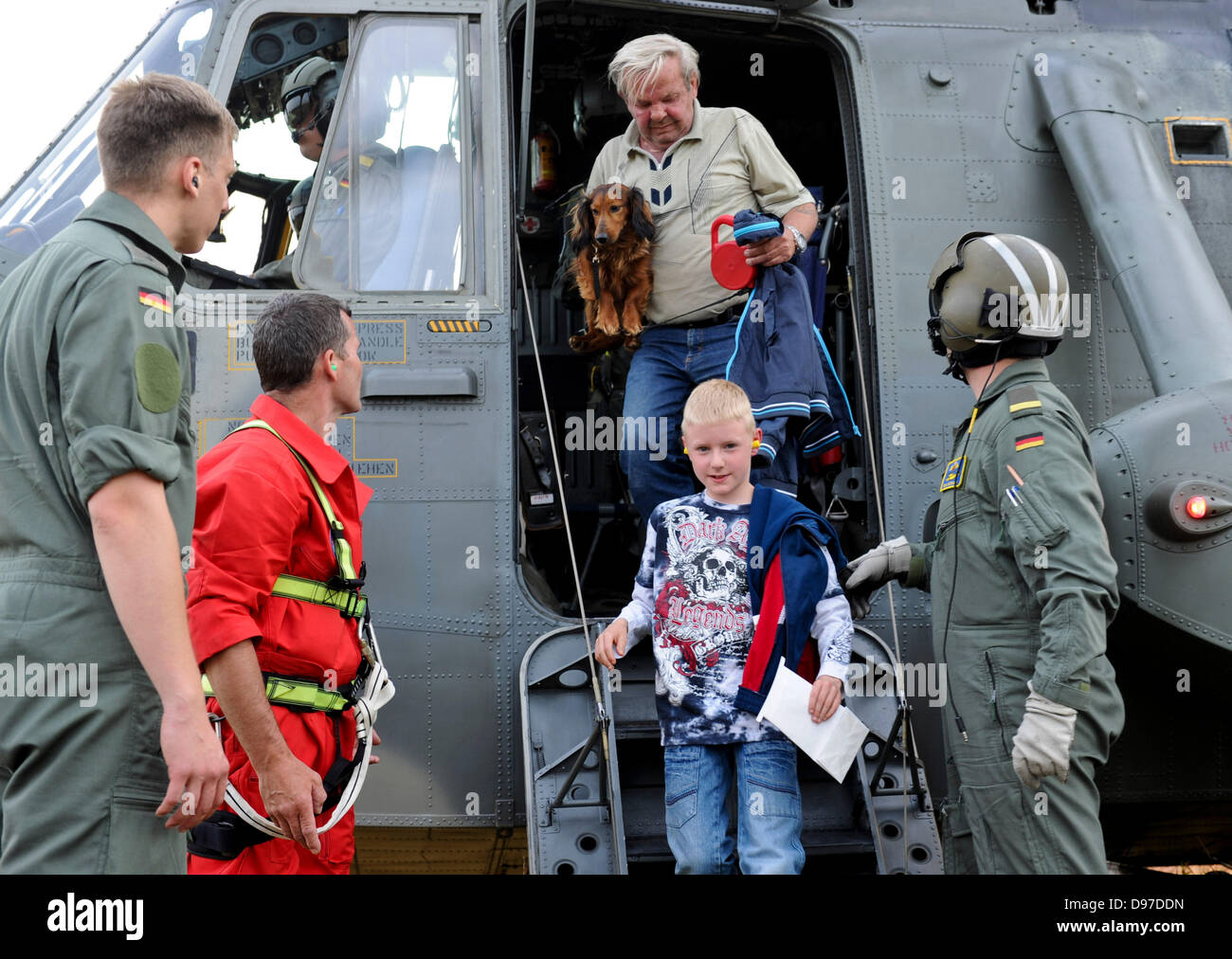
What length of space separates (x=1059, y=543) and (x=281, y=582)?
1883 millimetres

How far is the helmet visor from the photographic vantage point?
4582 mm

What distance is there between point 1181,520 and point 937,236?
160 centimetres

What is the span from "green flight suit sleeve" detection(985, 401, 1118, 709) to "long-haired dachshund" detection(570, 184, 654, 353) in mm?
1610

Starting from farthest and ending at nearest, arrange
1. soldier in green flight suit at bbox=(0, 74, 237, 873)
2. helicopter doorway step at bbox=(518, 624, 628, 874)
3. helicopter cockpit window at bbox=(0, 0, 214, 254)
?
helicopter cockpit window at bbox=(0, 0, 214, 254) < helicopter doorway step at bbox=(518, 624, 628, 874) < soldier in green flight suit at bbox=(0, 74, 237, 873)

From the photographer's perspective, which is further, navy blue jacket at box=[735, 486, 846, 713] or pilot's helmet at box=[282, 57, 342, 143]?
pilot's helmet at box=[282, 57, 342, 143]

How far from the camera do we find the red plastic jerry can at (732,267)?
4176 millimetres

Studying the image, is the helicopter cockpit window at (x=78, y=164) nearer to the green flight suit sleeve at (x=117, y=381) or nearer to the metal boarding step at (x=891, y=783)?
the green flight suit sleeve at (x=117, y=381)

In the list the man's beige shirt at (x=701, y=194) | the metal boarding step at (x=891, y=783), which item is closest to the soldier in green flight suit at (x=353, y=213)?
the man's beige shirt at (x=701, y=194)

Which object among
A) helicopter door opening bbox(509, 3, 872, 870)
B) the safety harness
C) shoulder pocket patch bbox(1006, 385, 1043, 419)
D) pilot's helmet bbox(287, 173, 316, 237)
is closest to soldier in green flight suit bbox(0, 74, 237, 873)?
the safety harness

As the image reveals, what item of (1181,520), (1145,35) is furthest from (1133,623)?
(1145,35)

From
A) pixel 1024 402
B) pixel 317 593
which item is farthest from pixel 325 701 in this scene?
pixel 1024 402

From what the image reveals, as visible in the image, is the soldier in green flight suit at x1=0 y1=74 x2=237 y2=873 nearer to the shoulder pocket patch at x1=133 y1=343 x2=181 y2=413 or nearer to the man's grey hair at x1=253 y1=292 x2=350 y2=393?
the shoulder pocket patch at x1=133 y1=343 x2=181 y2=413

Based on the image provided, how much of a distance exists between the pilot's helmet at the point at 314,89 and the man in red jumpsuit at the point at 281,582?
1.79 meters

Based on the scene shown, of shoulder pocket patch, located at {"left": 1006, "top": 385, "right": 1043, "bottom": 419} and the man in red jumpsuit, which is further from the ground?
shoulder pocket patch, located at {"left": 1006, "top": 385, "right": 1043, "bottom": 419}
